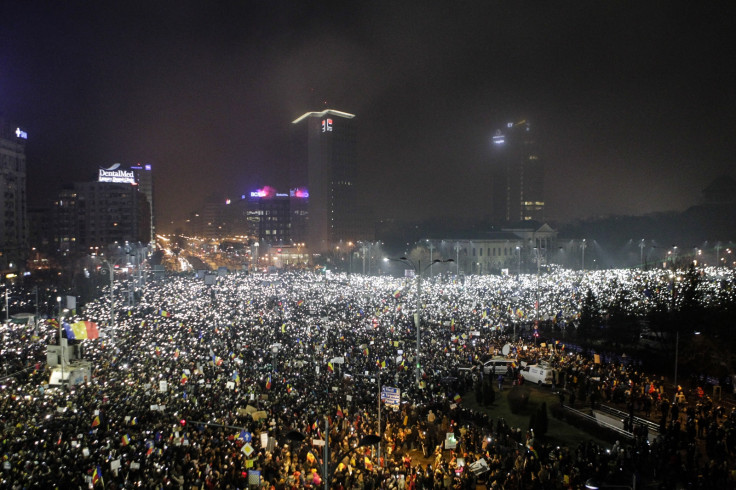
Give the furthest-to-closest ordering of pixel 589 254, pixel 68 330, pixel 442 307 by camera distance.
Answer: pixel 589 254 → pixel 442 307 → pixel 68 330

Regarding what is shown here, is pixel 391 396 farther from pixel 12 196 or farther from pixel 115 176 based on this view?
pixel 115 176

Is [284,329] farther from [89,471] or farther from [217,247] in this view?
[217,247]

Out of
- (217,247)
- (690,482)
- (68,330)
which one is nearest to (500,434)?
(690,482)

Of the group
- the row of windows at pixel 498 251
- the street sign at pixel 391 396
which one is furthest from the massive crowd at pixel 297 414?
the row of windows at pixel 498 251

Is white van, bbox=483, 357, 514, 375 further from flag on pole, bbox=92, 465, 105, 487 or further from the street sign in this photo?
flag on pole, bbox=92, 465, 105, 487

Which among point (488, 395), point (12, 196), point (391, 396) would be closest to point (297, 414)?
point (391, 396)

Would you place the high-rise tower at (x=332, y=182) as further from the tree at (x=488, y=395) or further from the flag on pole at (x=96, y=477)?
the flag on pole at (x=96, y=477)

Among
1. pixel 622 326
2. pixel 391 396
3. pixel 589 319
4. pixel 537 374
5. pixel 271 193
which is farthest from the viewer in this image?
pixel 271 193
